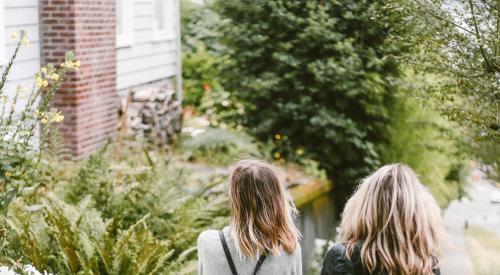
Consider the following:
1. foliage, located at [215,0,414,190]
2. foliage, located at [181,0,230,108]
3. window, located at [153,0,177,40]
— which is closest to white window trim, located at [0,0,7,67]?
foliage, located at [215,0,414,190]

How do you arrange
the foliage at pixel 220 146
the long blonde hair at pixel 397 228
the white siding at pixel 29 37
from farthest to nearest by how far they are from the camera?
the foliage at pixel 220 146, the white siding at pixel 29 37, the long blonde hair at pixel 397 228

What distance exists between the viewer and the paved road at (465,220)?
538 inches

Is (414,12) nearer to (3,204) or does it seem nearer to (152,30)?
(3,204)

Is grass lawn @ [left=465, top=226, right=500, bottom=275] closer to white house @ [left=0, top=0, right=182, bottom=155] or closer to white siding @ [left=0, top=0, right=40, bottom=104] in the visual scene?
white house @ [left=0, top=0, right=182, bottom=155]

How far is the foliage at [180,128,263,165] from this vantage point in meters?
12.5

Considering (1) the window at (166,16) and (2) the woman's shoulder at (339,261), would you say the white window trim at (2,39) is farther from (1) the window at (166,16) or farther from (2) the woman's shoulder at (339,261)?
(2) the woman's shoulder at (339,261)

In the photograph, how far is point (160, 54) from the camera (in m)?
15.1

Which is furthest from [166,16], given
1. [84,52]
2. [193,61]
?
[84,52]

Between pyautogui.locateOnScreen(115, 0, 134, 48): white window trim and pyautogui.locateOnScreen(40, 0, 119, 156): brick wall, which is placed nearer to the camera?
pyautogui.locateOnScreen(40, 0, 119, 156): brick wall

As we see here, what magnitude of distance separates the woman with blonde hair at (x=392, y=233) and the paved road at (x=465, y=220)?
9.76 metres

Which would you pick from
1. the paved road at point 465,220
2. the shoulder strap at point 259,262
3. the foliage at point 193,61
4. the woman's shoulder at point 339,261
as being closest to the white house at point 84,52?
the foliage at point 193,61

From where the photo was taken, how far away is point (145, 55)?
557 inches

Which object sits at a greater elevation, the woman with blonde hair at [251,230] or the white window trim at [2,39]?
the white window trim at [2,39]

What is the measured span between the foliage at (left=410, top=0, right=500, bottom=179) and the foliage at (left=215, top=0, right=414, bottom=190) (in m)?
5.10
